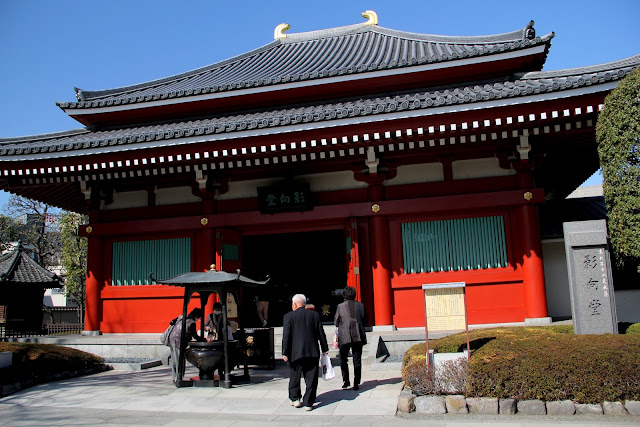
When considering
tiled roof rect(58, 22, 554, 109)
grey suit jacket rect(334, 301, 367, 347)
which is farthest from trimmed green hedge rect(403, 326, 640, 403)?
tiled roof rect(58, 22, 554, 109)

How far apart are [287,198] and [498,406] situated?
772 cm

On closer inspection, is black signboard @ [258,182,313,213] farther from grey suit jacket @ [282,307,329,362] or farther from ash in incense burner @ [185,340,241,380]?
grey suit jacket @ [282,307,329,362]

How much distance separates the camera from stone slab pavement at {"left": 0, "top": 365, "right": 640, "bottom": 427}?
20.2 ft

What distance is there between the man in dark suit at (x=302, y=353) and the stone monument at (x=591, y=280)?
470 cm

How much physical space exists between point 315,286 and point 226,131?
36.5 ft

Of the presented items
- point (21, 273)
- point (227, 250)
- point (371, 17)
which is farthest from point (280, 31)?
point (21, 273)

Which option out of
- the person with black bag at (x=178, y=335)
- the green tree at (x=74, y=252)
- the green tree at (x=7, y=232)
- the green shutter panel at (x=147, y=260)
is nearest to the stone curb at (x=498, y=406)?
the person with black bag at (x=178, y=335)

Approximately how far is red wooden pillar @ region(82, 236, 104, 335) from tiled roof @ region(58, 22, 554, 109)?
4.12 metres

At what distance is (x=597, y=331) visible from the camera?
27.1 feet

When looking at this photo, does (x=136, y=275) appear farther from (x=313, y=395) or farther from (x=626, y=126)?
(x=626, y=126)

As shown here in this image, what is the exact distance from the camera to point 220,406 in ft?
23.6

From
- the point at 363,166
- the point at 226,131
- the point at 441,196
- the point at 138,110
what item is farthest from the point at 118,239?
the point at 441,196

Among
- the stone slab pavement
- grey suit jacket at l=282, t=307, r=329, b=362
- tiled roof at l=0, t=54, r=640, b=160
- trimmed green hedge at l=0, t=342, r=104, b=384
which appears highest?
tiled roof at l=0, t=54, r=640, b=160

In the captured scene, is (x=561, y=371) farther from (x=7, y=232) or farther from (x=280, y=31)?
(x=7, y=232)
